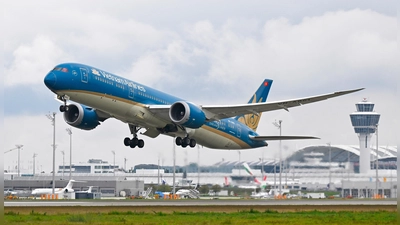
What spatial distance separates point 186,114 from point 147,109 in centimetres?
286

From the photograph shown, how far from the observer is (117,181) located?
110 metres

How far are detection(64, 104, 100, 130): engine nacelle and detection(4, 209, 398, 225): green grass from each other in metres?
12.2

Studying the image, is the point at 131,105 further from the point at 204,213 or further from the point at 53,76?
the point at 204,213

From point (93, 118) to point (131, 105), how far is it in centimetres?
571

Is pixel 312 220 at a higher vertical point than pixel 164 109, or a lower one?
lower

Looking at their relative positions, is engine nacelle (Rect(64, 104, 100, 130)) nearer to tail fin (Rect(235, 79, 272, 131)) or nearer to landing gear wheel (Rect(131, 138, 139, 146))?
landing gear wheel (Rect(131, 138, 139, 146))

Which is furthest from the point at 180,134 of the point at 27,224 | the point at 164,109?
the point at 27,224

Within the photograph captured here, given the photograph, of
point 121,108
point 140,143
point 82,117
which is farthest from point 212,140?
point 121,108

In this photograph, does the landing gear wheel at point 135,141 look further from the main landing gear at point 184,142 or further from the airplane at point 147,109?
the main landing gear at point 184,142

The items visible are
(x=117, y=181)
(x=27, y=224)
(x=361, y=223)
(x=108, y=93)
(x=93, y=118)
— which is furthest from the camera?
(x=117, y=181)

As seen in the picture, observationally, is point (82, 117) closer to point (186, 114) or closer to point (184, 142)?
point (184, 142)

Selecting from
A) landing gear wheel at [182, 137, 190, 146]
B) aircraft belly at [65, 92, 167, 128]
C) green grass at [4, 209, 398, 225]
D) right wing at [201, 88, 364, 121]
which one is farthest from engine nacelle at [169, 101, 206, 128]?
green grass at [4, 209, 398, 225]

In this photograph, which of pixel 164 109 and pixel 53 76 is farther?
pixel 164 109

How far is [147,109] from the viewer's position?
51062 mm
